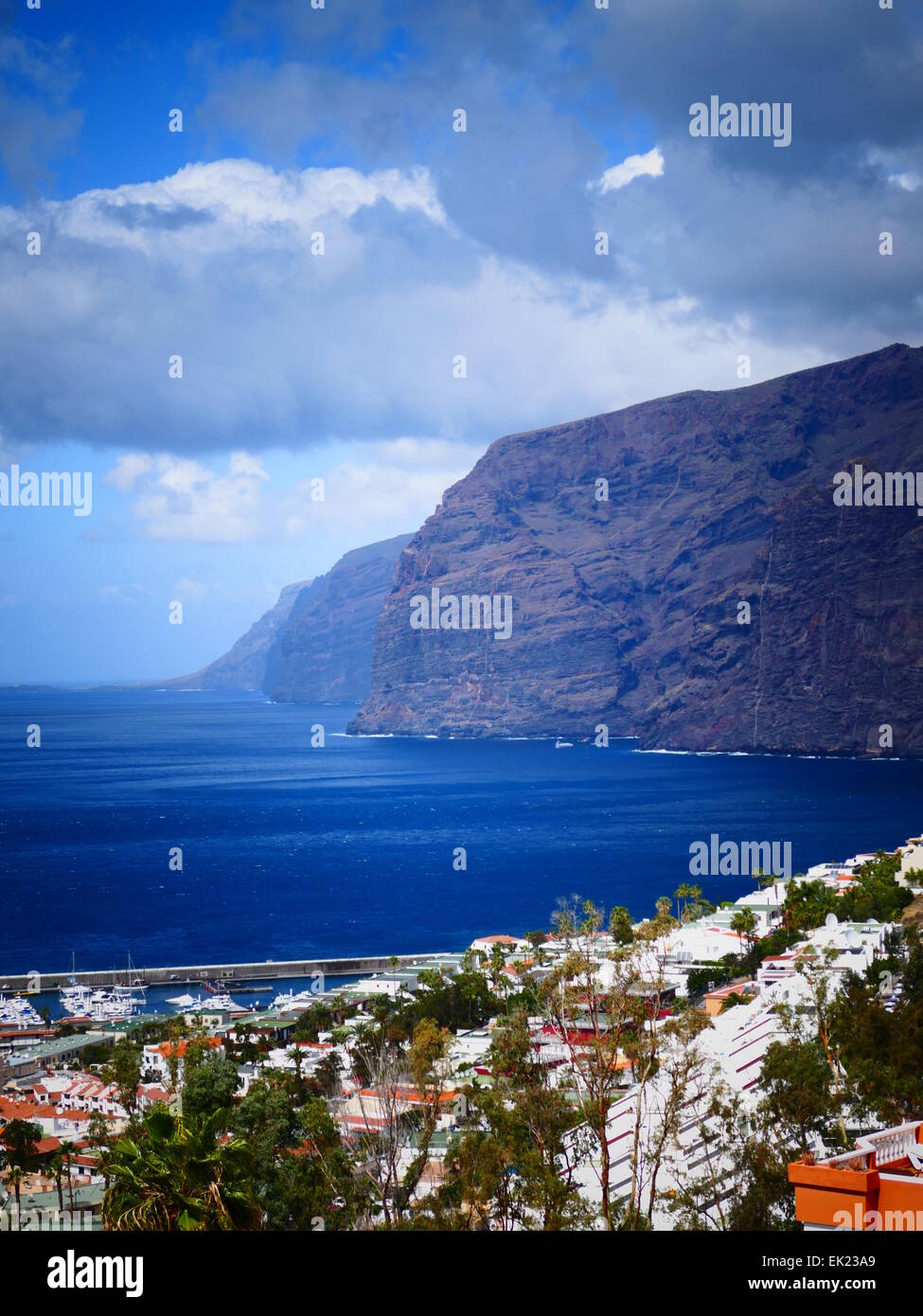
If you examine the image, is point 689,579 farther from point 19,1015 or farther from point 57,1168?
point 57,1168

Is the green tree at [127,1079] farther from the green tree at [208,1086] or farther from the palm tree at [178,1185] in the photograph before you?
the palm tree at [178,1185]

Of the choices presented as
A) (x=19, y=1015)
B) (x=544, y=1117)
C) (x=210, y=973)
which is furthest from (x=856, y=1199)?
(x=210, y=973)

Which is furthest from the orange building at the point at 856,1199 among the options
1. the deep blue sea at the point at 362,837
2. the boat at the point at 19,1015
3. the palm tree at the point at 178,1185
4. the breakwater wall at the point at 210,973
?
the deep blue sea at the point at 362,837

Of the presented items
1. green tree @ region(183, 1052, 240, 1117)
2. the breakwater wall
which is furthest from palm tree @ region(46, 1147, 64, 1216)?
the breakwater wall

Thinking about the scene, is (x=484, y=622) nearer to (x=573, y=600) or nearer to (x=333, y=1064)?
(x=573, y=600)
